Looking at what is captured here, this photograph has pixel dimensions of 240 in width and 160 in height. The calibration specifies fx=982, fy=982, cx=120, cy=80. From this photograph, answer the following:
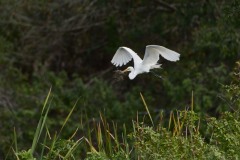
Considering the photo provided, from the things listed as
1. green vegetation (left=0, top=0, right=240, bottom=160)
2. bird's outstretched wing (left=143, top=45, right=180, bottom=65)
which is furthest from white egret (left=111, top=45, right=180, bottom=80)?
green vegetation (left=0, top=0, right=240, bottom=160)

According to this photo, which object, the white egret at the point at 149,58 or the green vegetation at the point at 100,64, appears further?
the green vegetation at the point at 100,64

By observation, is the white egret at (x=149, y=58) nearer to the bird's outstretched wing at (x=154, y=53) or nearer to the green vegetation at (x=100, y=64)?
the bird's outstretched wing at (x=154, y=53)

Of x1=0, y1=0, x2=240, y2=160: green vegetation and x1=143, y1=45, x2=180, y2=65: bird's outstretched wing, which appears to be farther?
x1=0, y1=0, x2=240, y2=160: green vegetation

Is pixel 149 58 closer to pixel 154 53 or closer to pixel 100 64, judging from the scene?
pixel 154 53

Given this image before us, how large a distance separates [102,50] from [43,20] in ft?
4.81

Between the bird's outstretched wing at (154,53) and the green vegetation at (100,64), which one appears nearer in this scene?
the bird's outstretched wing at (154,53)

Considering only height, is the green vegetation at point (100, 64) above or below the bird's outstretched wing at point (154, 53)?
below

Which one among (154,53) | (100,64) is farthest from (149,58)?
(100,64)

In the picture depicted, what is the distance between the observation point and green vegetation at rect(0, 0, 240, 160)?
13164 millimetres

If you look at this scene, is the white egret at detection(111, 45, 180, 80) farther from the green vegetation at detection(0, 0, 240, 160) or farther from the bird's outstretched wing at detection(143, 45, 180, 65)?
the green vegetation at detection(0, 0, 240, 160)

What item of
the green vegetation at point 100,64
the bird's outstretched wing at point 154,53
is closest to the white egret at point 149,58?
the bird's outstretched wing at point 154,53

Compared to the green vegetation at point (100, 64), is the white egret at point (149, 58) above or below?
above

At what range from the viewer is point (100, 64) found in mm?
16953

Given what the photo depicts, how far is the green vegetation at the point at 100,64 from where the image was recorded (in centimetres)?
1316
